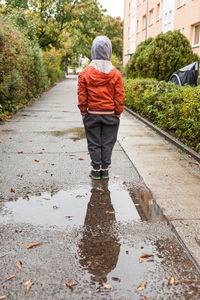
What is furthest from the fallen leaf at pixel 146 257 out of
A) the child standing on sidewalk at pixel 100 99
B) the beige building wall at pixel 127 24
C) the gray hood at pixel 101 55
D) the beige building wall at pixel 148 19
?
the beige building wall at pixel 127 24

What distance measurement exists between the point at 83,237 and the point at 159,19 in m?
25.7

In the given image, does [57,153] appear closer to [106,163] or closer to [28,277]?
[106,163]

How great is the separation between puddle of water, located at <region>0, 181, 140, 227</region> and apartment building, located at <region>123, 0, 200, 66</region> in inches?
658

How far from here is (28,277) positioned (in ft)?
7.71

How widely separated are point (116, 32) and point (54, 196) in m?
52.0

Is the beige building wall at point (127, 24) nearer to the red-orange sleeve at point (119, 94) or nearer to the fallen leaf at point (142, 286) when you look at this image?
the red-orange sleeve at point (119, 94)

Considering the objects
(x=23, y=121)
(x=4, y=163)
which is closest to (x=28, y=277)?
(x=4, y=163)

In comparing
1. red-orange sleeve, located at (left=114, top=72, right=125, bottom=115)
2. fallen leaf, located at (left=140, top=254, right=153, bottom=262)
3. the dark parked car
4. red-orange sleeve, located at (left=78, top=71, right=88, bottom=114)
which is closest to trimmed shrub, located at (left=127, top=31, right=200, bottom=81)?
the dark parked car

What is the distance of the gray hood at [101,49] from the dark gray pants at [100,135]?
0.80m

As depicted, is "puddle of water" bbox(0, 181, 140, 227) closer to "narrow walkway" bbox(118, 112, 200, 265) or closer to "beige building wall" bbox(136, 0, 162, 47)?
"narrow walkway" bbox(118, 112, 200, 265)

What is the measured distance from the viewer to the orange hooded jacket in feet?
13.7

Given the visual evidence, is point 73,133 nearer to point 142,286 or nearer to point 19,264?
point 19,264

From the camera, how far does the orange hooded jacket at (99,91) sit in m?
4.17

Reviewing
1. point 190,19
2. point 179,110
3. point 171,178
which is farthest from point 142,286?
point 190,19
